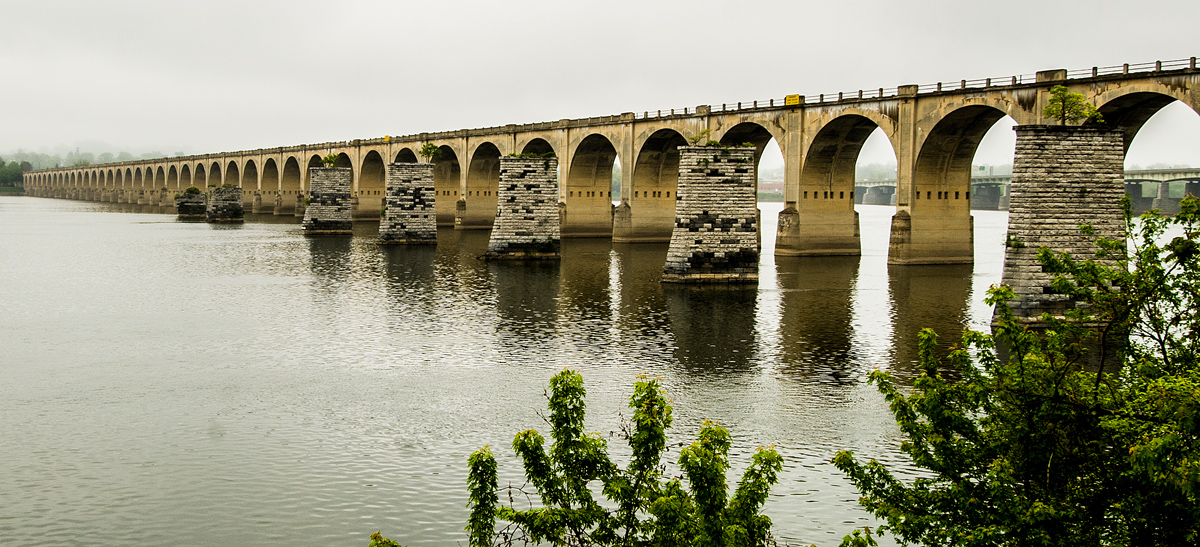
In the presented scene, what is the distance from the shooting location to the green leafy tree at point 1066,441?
25.8 ft

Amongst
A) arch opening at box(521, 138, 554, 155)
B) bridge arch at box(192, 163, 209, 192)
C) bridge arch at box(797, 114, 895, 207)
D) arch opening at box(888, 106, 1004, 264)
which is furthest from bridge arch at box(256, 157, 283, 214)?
arch opening at box(888, 106, 1004, 264)

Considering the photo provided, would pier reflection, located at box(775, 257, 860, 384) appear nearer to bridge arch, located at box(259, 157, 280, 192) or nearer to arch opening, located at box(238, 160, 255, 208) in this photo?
bridge arch, located at box(259, 157, 280, 192)

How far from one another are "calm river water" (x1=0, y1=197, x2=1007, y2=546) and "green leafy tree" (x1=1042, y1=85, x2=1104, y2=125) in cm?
599

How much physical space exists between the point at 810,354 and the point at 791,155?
26.4 metres

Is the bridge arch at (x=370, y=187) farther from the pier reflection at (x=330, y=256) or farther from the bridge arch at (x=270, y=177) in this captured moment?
the pier reflection at (x=330, y=256)

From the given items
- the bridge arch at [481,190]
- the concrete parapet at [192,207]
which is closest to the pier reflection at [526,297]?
the bridge arch at [481,190]

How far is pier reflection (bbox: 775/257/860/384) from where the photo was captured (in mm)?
22172

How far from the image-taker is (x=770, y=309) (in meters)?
30.9

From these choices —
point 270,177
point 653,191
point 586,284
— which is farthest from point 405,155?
point 586,284

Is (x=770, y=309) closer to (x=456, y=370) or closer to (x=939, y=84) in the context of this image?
(x=456, y=370)

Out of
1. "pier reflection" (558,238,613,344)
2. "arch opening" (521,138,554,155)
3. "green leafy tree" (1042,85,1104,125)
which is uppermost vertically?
"arch opening" (521,138,554,155)

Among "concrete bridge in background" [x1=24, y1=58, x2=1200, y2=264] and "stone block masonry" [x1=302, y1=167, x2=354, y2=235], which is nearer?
"concrete bridge in background" [x1=24, y1=58, x2=1200, y2=264]

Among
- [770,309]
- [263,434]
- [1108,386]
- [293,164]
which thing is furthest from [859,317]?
[293,164]

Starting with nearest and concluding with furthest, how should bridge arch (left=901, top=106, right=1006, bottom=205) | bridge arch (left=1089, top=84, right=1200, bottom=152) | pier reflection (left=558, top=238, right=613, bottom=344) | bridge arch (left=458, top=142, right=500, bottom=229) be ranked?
1. pier reflection (left=558, top=238, right=613, bottom=344)
2. bridge arch (left=1089, top=84, right=1200, bottom=152)
3. bridge arch (left=901, top=106, right=1006, bottom=205)
4. bridge arch (left=458, top=142, right=500, bottom=229)
